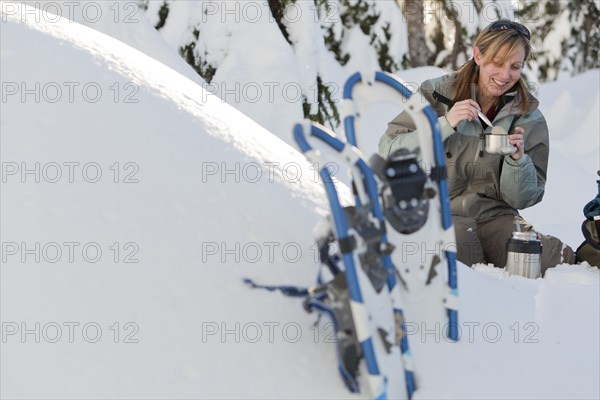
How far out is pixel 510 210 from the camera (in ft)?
11.9

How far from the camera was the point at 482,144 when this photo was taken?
3.48 meters

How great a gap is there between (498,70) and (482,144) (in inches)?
13.1

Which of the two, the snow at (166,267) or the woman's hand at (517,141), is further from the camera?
the woman's hand at (517,141)

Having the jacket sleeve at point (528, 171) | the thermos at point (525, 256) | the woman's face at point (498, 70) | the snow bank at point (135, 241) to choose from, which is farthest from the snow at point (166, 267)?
the woman's face at point (498, 70)

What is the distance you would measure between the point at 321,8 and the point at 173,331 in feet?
22.7

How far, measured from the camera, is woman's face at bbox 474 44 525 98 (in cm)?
332

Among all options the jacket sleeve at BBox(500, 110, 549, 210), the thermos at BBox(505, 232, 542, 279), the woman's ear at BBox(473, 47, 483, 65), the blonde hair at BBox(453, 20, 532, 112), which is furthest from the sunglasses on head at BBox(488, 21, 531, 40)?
the thermos at BBox(505, 232, 542, 279)

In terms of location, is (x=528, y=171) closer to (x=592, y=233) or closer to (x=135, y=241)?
(x=592, y=233)

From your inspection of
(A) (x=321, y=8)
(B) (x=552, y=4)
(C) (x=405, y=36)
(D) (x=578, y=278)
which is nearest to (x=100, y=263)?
(D) (x=578, y=278)

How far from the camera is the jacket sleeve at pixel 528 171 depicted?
3361 millimetres

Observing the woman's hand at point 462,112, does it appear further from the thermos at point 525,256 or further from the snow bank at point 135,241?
the snow bank at point 135,241

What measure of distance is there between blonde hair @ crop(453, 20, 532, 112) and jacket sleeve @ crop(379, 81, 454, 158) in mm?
116

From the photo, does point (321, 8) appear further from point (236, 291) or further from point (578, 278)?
point (236, 291)

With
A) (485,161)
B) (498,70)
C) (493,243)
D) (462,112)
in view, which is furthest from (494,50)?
(493,243)
